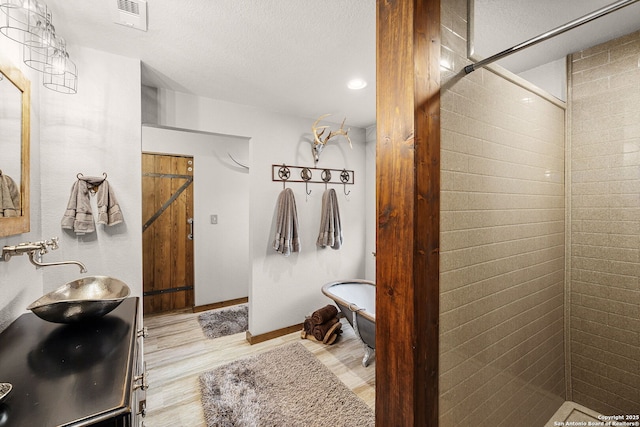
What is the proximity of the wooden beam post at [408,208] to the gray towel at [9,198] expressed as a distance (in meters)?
1.46

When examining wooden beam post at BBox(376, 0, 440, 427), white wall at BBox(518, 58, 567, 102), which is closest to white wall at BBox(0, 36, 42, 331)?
wooden beam post at BBox(376, 0, 440, 427)

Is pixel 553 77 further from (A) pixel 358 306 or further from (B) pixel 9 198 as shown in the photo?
(B) pixel 9 198

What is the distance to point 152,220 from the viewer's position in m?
3.44

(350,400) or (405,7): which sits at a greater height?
(405,7)

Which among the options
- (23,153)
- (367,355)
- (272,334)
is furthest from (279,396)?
(23,153)

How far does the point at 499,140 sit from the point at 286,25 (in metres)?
1.31

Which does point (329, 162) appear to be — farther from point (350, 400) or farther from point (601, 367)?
point (601, 367)

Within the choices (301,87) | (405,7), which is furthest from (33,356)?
(301,87)

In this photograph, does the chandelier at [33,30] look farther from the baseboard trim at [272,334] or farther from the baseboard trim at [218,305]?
the baseboard trim at [218,305]

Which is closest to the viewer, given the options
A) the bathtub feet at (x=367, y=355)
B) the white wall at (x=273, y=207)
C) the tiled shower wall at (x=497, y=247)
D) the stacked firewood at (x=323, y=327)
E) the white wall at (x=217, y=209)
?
the tiled shower wall at (x=497, y=247)

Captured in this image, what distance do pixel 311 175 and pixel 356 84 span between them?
3.78 feet

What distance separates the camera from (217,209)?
375cm

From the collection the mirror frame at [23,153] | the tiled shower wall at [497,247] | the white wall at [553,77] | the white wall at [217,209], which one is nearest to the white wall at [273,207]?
the white wall at [217,209]

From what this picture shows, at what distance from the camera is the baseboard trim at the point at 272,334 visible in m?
2.79
